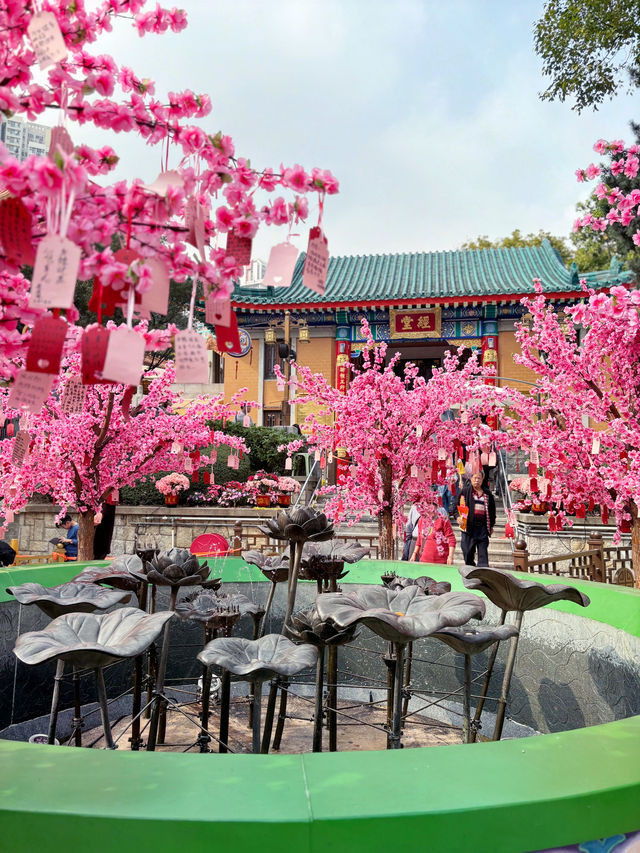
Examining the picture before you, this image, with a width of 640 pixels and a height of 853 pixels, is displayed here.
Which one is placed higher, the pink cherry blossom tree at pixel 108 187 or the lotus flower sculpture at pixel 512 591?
the pink cherry blossom tree at pixel 108 187

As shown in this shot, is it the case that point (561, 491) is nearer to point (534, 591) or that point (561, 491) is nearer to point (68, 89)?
point (534, 591)

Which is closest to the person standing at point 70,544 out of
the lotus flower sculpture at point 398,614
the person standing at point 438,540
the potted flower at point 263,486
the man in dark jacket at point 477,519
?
the potted flower at point 263,486

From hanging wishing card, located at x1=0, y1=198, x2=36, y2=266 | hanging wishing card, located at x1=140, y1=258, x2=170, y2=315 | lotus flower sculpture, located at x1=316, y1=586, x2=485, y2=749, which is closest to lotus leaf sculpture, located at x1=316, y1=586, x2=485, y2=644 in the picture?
lotus flower sculpture, located at x1=316, y1=586, x2=485, y2=749

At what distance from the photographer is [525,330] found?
869 cm

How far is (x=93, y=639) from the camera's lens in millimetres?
2811

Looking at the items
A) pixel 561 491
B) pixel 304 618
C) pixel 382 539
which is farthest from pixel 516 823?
pixel 382 539

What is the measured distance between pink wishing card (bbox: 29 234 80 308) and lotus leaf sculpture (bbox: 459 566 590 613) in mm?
2438

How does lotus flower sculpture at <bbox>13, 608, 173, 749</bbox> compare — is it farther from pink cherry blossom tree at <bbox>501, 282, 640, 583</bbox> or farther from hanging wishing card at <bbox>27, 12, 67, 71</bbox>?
pink cherry blossom tree at <bbox>501, 282, 640, 583</bbox>

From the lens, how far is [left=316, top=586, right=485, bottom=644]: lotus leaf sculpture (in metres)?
2.51

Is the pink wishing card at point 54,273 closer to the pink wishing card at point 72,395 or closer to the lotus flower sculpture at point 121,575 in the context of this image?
the pink wishing card at point 72,395

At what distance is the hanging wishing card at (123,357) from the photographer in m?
2.06

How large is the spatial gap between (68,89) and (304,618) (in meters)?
2.56

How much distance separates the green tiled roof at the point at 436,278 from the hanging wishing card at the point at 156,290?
15.6m

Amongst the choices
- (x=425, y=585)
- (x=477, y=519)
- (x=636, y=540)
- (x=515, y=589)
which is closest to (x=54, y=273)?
(x=515, y=589)
